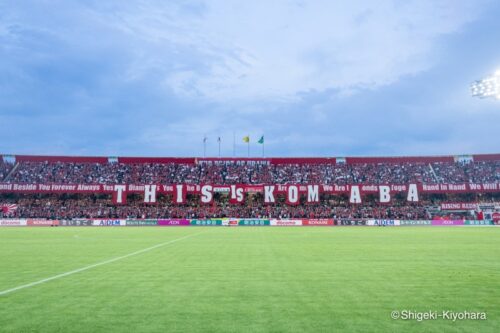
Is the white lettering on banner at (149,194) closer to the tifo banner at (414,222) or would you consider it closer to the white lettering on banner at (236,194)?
the white lettering on banner at (236,194)

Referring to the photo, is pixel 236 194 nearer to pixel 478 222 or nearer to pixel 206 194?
pixel 206 194

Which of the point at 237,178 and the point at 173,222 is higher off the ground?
the point at 237,178

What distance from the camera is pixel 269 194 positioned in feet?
189

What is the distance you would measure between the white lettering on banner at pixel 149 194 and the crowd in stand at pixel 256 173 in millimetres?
4074

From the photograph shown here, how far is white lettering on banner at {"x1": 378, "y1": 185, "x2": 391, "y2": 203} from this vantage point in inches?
2258

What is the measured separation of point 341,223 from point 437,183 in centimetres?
2016

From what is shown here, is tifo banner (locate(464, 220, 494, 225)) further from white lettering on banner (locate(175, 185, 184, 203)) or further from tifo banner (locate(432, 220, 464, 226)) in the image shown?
white lettering on banner (locate(175, 185, 184, 203))

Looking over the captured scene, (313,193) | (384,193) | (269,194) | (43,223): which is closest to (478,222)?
(384,193)

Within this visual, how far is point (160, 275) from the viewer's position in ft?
30.7

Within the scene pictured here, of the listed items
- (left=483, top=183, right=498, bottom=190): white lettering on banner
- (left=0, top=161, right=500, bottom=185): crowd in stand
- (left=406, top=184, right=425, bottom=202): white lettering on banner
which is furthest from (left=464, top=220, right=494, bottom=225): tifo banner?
(left=0, top=161, right=500, bottom=185): crowd in stand

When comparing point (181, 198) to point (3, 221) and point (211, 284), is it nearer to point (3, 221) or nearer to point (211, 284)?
point (3, 221)

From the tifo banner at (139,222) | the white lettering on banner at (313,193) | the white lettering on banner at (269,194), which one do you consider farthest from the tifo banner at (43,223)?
the white lettering on banner at (313,193)

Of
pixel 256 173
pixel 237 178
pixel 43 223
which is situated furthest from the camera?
pixel 256 173

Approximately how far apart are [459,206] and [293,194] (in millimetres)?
24531
